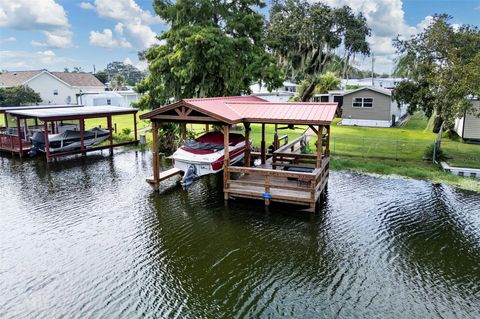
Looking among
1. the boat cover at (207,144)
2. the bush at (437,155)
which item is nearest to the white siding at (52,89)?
the boat cover at (207,144)

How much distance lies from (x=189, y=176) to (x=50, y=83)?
48.5 metres

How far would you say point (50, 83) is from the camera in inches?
2140

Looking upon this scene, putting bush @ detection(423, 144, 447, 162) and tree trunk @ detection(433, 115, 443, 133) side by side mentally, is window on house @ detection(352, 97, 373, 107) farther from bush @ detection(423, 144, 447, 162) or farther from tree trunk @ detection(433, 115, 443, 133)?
bush @ detection(423, 144, 447, 162)

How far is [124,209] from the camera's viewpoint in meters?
13.0

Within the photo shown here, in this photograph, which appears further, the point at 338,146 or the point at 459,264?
the point at 338,146

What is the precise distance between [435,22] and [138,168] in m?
18.5

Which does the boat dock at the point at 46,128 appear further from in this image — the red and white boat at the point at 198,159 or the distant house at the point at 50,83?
the distant house at the point at 50,83

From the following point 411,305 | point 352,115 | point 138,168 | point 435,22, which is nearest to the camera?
point 411,305

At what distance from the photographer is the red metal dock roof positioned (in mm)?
12828

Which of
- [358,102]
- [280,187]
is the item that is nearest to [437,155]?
[280,187]

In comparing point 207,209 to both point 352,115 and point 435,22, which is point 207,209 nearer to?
point 435,22

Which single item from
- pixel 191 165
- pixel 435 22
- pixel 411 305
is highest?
pixel 435 22

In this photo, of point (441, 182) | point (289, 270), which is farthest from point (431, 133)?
point (289, 270)

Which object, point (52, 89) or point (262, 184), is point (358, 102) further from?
point (52, 89)
